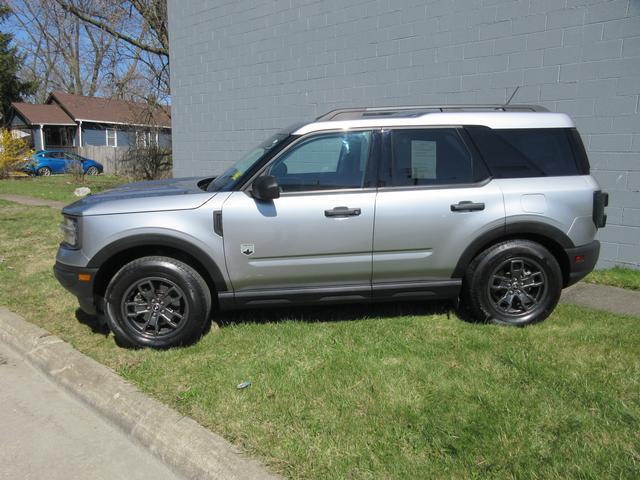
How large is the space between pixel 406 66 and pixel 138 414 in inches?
236

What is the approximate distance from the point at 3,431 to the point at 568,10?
6.82m

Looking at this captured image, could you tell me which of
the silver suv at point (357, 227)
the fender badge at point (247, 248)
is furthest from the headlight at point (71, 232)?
the fender badge at point (247, 248)

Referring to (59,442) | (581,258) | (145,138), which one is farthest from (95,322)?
(145,138)

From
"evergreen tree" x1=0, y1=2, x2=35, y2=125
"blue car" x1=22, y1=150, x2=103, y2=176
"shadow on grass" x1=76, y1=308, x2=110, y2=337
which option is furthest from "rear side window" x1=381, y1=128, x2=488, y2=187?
"evergreen tree" x1=0, y1=2, x2=35, y2=125

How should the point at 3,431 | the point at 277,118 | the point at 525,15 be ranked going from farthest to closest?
the point at 277,118, the point at 525,15, the point at 3,431

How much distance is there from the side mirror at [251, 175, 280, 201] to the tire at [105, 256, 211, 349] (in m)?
0.81

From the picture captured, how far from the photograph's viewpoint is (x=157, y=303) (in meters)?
4.10

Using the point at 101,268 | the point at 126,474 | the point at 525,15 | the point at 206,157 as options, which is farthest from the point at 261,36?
the point at 126,474

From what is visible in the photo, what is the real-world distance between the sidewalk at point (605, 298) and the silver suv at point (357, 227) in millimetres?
833

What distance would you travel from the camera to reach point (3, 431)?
3.27 meters

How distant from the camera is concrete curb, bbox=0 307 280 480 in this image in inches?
109

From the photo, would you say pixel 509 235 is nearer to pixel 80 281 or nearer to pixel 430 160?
pixel 430 160

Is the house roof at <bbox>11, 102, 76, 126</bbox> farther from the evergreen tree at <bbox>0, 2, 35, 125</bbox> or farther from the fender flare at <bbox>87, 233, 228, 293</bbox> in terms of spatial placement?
the fender flare at <bbox>87, 233, 228, 293</bbox>

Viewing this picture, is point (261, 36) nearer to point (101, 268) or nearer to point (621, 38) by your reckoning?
point (621, 38)
